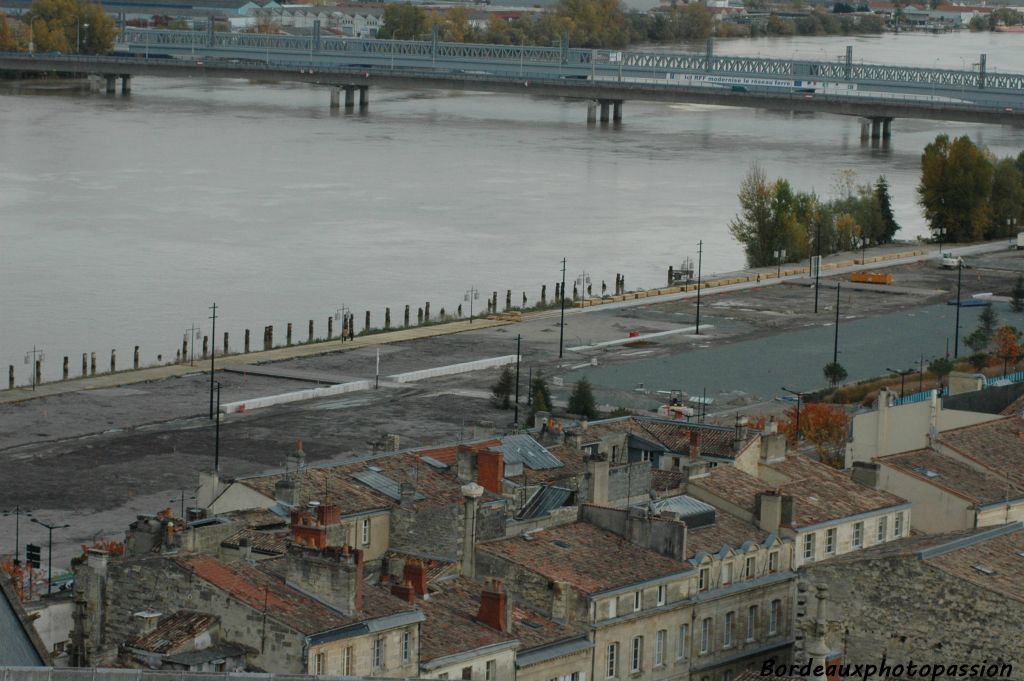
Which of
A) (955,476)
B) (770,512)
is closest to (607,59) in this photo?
(955,476)

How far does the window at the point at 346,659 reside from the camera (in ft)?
61.1

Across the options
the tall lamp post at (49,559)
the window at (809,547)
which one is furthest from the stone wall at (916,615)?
the tall lamp post at (49,559)

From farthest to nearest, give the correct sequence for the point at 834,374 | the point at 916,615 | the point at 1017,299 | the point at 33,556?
the point at 1017,299
the point at 834,374
the point at 33,556
the point at 916,615

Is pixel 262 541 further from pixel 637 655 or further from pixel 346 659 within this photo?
pixel 637 655

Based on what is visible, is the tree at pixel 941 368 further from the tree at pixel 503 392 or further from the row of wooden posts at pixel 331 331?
the row of wooden posts at pixel 331 331

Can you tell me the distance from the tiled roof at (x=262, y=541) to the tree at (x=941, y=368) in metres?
24.1

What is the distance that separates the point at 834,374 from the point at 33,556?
843 inches

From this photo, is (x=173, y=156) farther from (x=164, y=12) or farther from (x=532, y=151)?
(x=164, y=12)

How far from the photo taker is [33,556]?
2959 centimetres

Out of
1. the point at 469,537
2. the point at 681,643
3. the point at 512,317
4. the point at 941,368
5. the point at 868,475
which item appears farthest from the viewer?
the point at 512,317

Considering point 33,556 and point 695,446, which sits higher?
point 695,446

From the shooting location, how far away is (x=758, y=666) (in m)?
22.4

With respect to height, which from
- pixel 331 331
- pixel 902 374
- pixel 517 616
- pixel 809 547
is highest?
pixel 517 616

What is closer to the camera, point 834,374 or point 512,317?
point 834,374
